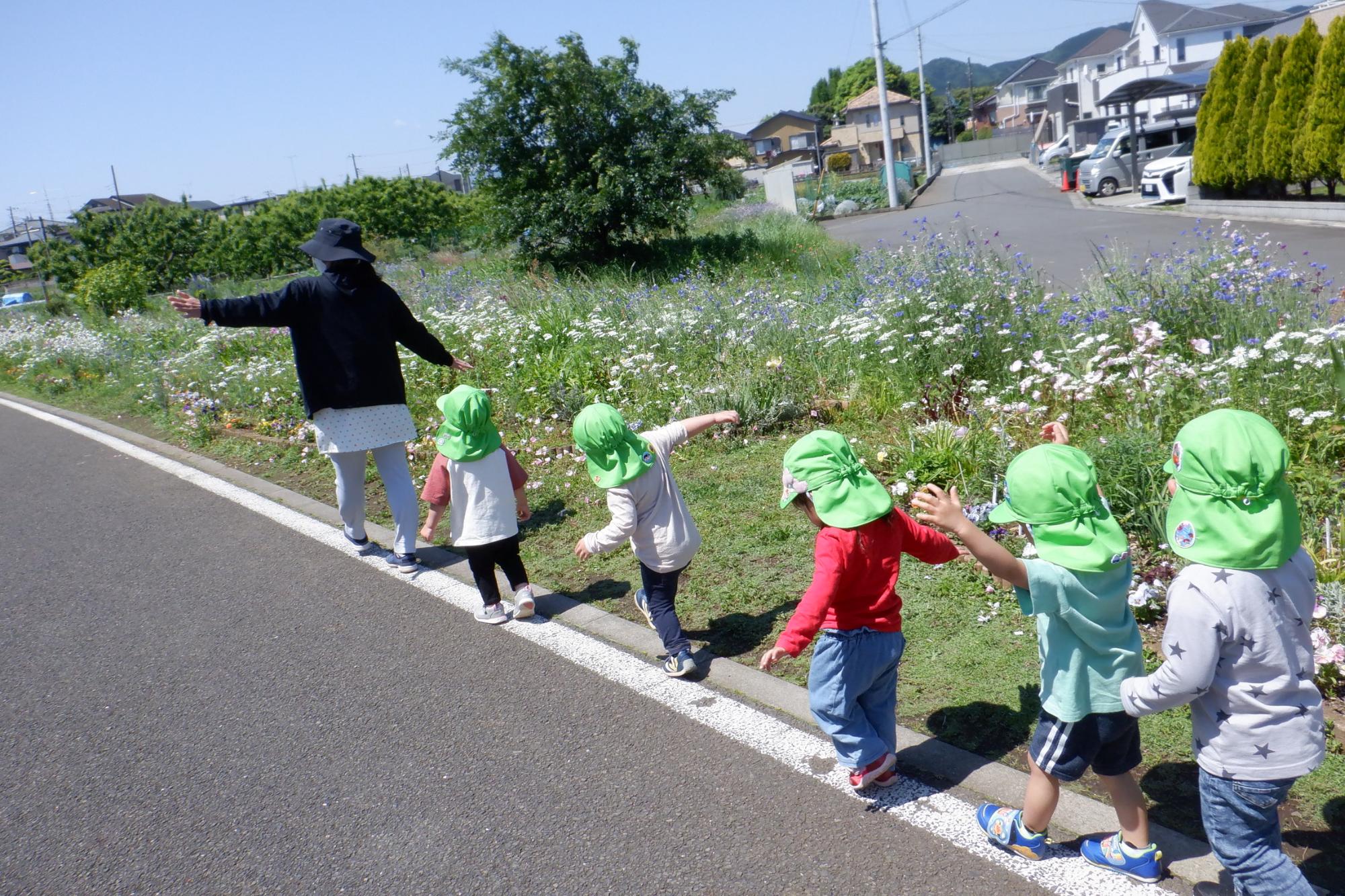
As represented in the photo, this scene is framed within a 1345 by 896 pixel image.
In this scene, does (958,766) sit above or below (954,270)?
below

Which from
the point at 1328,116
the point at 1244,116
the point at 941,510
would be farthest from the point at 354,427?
the point at 1244,116

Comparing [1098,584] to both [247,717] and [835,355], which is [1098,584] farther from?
[835,355]

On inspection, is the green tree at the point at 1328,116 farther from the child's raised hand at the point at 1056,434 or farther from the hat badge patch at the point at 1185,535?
the hat badge patch at the point at 1185,535

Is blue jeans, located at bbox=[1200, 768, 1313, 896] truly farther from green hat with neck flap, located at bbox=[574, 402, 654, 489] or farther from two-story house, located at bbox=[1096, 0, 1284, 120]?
two-story house, located at bbox=[1096, 0, 1284, 120]

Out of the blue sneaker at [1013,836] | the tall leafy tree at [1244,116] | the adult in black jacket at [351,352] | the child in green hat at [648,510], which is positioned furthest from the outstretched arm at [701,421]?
the tall leafy tree at [1244,116]

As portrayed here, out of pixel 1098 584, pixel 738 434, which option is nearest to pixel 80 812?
pixel 1098 584

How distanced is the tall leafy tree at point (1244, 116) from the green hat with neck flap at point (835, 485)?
19.7 m

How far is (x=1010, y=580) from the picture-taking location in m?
2.50

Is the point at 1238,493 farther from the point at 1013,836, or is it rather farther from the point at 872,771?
the point at 872,771

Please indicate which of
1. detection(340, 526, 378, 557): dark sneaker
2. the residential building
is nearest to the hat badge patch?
detection(340, 526, 378, 557): dark sneaker

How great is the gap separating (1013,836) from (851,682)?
0.60 metres

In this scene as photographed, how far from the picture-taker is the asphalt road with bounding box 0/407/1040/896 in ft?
9.34

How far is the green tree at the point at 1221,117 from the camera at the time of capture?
19.0 metres

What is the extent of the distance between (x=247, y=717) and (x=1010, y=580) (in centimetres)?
Result: 318
